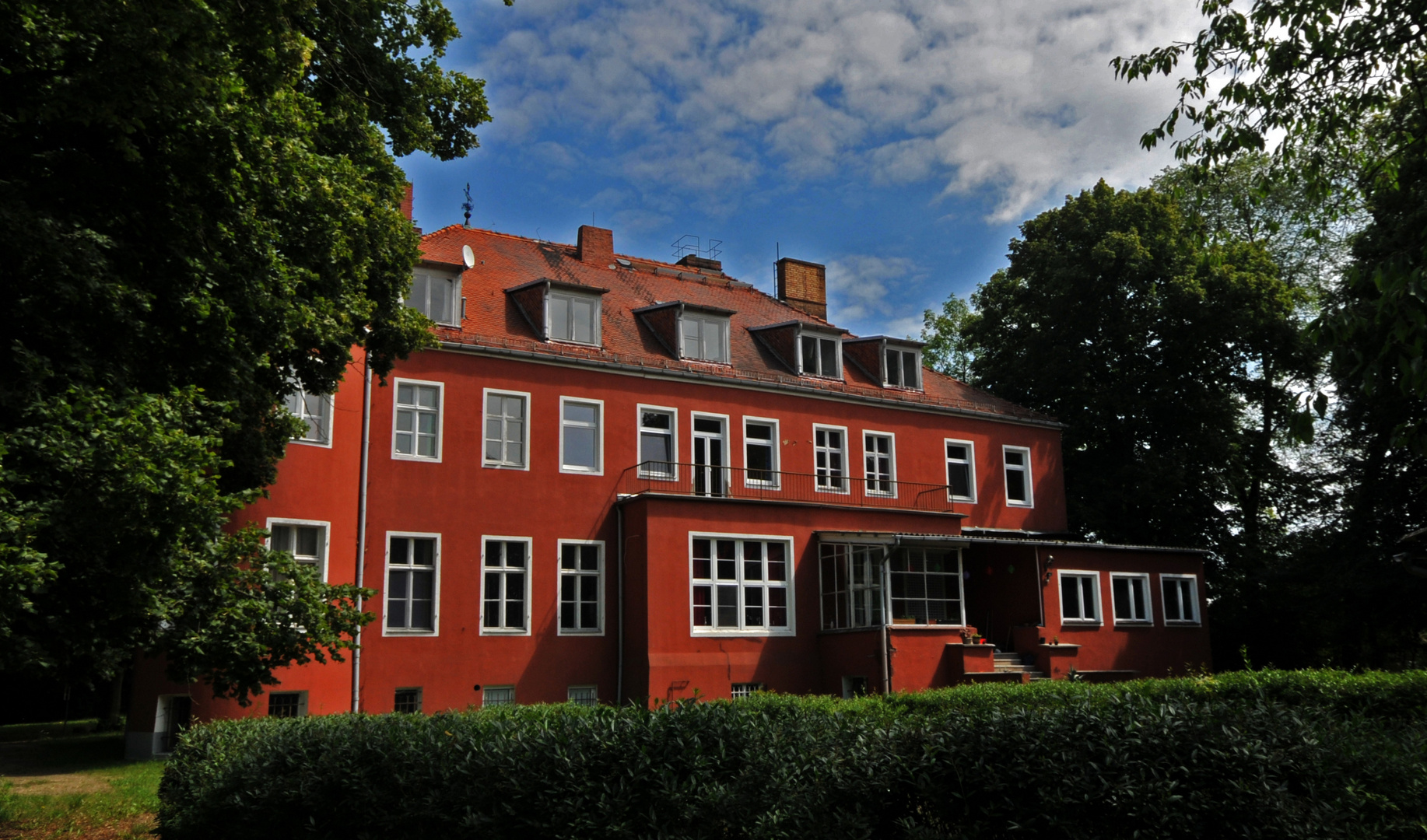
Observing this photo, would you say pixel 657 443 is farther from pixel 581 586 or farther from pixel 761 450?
pixel 581 586

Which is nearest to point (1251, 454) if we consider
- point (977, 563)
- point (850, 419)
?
point (977, 563)

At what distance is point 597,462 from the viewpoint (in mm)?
24766

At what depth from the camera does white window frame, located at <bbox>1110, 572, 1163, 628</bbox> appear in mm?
28266

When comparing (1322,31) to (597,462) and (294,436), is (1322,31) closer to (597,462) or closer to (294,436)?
(294,436)

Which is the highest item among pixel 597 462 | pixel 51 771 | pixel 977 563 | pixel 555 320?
pixel 555 320

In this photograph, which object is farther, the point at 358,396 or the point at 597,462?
the point at 597,462

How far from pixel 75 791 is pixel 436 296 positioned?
11.7m

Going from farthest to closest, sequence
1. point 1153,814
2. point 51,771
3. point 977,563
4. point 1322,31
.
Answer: point 977,563
point 51,771
point 1322,31
point 1153,814

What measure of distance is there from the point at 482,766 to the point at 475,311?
17909mm

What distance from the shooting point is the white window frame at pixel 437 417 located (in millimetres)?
22359

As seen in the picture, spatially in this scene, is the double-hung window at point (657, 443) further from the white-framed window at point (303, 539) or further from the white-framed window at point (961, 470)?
the white-framed window at point (961, 470)

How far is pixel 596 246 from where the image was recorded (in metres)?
31.0

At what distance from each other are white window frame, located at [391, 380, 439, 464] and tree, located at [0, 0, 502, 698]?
315 inches

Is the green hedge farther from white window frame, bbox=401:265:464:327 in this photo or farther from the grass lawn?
white window frame, bbox=401:265:464:327
